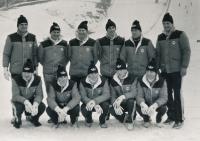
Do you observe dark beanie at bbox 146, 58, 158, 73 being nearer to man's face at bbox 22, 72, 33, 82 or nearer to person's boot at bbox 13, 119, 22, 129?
man's face at bbox 22, 72, 33, 82

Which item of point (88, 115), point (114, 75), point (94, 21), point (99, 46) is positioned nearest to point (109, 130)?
point (88, 115)

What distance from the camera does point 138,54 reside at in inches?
225

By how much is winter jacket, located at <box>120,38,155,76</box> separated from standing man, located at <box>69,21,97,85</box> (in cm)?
43

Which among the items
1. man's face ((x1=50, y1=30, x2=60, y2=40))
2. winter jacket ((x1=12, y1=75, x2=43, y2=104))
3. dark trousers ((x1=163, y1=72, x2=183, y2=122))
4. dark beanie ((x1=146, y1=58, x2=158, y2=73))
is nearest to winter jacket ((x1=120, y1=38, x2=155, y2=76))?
dark beanie ((x1=146, y1=58, x2=158, y2=73))

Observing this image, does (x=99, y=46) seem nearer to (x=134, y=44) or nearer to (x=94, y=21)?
(x=134, y=44)

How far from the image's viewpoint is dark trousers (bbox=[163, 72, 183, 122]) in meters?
5.59

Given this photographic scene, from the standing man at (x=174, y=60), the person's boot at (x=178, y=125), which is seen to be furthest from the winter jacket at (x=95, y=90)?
the person's boot at (x=178, y=125)

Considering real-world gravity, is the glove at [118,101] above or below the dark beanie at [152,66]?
below

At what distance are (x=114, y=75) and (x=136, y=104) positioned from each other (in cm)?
49

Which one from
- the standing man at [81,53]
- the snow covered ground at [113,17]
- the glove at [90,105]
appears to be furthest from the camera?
the snow covered ground at [113,17]

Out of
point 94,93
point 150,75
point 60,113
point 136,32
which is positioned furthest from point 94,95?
point 136,32

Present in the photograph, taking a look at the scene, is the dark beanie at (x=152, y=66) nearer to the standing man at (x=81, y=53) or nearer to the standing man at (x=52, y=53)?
the standing man at (x=81, y=53)

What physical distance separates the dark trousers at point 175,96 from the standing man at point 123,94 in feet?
1.59

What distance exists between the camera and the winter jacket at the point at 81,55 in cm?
576
